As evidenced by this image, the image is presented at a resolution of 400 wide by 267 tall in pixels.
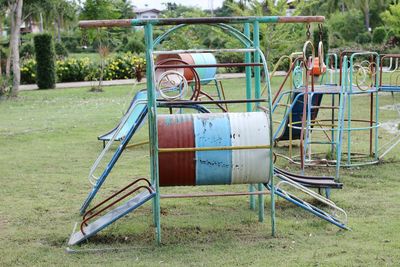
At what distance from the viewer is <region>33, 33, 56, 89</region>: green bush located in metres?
24.1

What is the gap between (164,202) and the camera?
6852 mm

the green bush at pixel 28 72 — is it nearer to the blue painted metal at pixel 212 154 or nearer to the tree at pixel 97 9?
the tree at pixel 97 9

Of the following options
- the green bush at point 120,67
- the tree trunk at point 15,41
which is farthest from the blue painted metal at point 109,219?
the green bush at point 120,67

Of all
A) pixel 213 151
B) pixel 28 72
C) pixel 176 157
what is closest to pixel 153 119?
pixel 176 157

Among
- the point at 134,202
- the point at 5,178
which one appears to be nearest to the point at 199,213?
the point at 134,202

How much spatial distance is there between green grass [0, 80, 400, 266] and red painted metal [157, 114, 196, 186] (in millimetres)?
554

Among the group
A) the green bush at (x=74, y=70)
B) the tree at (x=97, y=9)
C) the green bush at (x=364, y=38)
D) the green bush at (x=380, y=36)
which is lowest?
the green bush at (x=74, y=70)

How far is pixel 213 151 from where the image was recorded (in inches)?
205

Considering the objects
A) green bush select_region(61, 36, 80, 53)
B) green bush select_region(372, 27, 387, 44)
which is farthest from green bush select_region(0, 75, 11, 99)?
green bush select_region(61, 36, 80, 53)

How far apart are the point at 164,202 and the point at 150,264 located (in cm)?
202

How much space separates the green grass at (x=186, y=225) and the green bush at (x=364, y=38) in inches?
1331

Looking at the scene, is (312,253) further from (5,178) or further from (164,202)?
(5,178)

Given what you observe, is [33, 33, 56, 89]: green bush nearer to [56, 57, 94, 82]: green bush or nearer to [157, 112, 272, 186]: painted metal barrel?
[56, 57, 94, 82]: green bush

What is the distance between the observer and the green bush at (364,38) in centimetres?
4219
